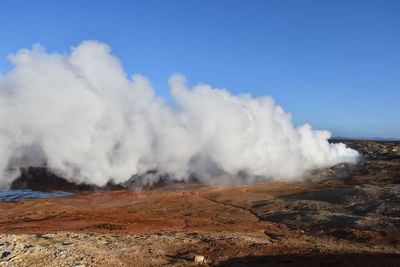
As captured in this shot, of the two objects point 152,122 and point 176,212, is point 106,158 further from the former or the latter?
point 176,212

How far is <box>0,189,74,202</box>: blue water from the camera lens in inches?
802

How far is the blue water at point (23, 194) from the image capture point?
2036cm

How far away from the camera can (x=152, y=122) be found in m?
26.6

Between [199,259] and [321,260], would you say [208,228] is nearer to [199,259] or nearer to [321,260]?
[199,259]

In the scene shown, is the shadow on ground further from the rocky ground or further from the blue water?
the blue water

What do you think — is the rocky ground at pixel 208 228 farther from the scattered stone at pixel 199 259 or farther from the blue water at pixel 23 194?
the blue water at pixel 23 194

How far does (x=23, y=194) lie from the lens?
21906 millimetres

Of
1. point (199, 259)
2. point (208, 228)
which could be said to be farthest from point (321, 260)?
point (208, 228)

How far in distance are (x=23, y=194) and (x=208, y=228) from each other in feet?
52.5

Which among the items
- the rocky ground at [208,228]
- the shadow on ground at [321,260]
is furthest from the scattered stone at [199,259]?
the shadow on ground at [321,260]

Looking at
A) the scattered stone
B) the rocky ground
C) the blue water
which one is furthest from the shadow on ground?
the blue water

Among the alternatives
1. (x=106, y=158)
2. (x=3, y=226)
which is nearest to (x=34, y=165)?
(x=106, y=158)

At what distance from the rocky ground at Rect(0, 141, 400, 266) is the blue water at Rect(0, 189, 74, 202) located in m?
2.14

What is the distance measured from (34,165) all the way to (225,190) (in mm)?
19136
